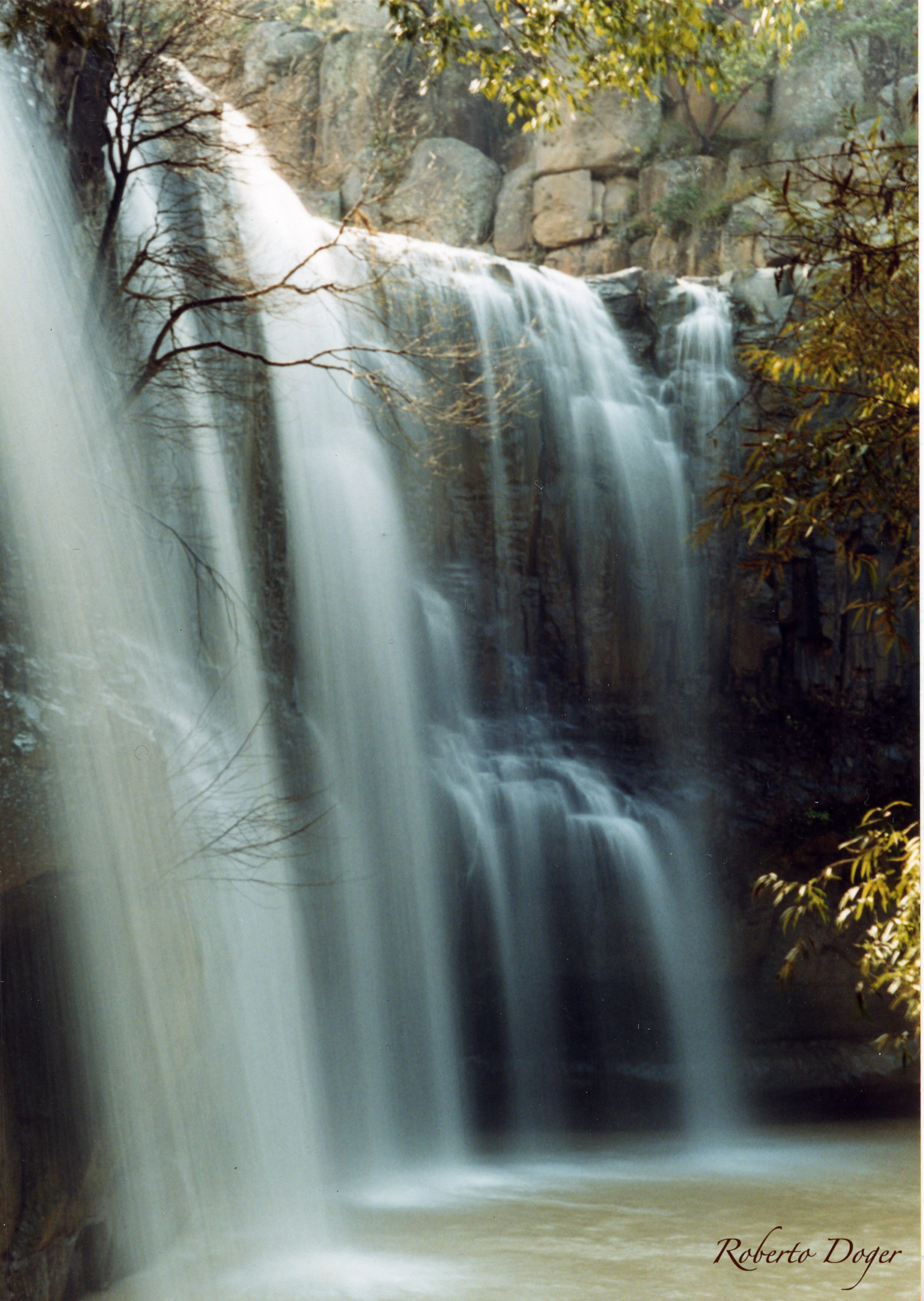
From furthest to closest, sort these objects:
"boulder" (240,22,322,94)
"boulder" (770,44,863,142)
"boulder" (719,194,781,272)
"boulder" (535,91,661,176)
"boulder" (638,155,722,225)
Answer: "boulder" (719,194,781,272)
"boulder" (638,155,722,225)
"boulder" (535,91,661,176)
"boulder" (770,44,863,142)
"boulder" (240,22,322,94)

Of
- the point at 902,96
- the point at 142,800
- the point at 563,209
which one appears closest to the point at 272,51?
the point at 563,209

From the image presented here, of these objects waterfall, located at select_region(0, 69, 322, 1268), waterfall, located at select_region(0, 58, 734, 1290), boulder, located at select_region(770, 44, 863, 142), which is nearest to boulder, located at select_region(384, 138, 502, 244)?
waterfall, located at select_region(0, 58, 734, 1290)

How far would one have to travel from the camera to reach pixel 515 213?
540 centimetres

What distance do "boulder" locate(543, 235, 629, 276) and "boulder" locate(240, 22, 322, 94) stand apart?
228 cm

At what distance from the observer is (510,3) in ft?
11.8

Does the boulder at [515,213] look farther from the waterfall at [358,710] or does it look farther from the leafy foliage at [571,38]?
the leafy foliage at [571,38]

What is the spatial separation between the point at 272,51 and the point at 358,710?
8.13 feet

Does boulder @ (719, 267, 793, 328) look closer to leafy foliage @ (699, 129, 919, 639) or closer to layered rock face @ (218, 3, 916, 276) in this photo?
layered rock face @ (218, 3, 916, 276)

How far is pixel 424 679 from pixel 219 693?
1.39 meters

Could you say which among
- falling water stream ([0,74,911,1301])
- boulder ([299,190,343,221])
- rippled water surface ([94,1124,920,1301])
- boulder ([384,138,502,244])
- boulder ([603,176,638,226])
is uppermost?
boulder ([603,176,638,226])

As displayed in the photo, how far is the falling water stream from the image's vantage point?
11.5 ft

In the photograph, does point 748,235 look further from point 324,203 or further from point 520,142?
point 324,203

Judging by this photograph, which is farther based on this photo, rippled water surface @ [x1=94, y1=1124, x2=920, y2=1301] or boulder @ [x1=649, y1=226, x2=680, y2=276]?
boulder @ [x1=649, y1=226, x2=680, y2=276]

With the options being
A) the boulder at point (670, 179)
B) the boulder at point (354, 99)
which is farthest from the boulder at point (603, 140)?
the boulder at point (354, 99)
